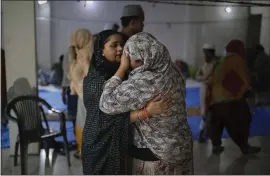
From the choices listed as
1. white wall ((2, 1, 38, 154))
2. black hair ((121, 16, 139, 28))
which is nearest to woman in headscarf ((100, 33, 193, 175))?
black hair ((121, 16, 139, 28))

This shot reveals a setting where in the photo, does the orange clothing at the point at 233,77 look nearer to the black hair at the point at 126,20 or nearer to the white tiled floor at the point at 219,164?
the white tiled floor at the point at 219,164


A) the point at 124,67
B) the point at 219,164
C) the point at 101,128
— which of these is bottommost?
the point at 219,164

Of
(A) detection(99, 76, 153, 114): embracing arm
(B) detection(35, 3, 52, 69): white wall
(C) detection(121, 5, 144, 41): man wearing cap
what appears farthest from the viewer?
(B) detection(35, 3, 52, 69): white wall

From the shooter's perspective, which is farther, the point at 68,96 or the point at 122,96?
the point at 68,96

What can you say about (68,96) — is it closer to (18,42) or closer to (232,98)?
(18,42)

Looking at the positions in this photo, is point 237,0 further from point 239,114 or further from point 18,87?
point 18,87

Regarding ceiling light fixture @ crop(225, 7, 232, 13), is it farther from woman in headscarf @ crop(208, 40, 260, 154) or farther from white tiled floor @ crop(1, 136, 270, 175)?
white tiled floor @ crop(1, 136, 270, 175)

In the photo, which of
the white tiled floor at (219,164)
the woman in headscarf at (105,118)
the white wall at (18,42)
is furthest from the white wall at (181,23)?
the white tiled floor at (219,164)

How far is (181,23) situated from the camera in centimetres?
157

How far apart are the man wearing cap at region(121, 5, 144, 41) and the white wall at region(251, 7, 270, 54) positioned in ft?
2.01

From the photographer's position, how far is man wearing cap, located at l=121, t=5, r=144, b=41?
3.94ft

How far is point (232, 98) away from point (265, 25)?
40 centimetres

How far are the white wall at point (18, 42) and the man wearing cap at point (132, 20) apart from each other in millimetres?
592

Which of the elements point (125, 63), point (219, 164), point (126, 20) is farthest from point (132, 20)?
point (219, 164)
